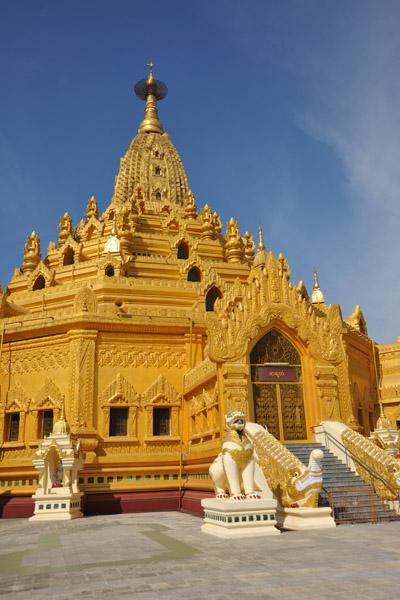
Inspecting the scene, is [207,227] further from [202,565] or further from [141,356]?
[202,565]

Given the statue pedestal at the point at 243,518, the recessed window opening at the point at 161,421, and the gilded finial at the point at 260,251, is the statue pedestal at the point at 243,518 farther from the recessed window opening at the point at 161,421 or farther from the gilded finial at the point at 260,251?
the gilded finial at the point at 260,251

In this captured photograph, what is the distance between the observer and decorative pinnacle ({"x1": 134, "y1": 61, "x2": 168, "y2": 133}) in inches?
1526

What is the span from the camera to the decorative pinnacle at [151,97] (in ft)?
127

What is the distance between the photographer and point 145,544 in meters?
8.61

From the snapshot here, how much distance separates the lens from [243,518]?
9.54m

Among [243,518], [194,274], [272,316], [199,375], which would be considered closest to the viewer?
[243,518]

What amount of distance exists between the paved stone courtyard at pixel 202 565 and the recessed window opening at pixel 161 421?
740cm

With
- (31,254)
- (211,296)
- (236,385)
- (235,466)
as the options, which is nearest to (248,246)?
(211,296)

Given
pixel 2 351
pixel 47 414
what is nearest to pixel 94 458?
pixel 47 414

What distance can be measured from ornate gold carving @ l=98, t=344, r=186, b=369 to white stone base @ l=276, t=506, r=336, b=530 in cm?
870

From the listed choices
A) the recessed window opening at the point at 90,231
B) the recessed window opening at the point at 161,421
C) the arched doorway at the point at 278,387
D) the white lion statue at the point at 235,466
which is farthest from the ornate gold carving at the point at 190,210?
the white lion statue at the point at 235,466

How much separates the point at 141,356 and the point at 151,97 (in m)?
30.0

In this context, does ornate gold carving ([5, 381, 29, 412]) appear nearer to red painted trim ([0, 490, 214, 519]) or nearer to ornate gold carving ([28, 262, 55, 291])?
red painted trim ([0, 490, 214, 519])

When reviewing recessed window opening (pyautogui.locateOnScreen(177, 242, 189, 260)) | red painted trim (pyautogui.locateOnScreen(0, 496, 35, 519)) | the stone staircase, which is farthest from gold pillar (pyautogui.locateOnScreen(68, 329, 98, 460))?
recessed window opening (pyautogui.locateOnScreen(177, 242, 189, 260))
